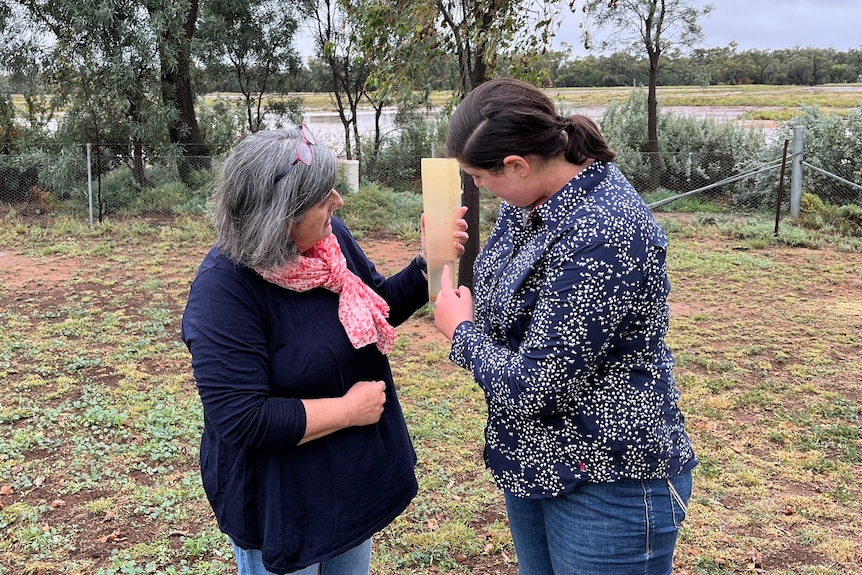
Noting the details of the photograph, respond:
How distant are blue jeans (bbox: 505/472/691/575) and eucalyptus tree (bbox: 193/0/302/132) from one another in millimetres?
12640

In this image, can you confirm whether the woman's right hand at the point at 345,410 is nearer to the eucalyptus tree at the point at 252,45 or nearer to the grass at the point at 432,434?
the grass at the point at 432,434

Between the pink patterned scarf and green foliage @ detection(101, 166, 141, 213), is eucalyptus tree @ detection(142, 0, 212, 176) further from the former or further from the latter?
the pink patterned scarf

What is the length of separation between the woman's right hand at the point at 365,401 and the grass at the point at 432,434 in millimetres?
1460

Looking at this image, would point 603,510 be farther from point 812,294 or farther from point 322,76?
point 322,76

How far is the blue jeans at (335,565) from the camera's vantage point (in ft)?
5.37

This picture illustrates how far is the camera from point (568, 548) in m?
1.51

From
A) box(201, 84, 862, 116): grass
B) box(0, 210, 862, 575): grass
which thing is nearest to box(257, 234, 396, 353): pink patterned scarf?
box(0, 210, 862, 575): grass

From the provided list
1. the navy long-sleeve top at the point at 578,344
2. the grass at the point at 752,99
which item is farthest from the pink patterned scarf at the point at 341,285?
the grass at the point at 752,99

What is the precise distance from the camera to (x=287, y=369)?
151cm

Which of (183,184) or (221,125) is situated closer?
(183,184)

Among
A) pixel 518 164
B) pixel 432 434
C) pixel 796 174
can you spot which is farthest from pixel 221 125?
pixel 518 164

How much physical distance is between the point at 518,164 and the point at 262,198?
0.52 meters

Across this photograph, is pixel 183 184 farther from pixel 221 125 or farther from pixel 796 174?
pixel 796 174

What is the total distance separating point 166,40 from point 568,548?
11647 mm
